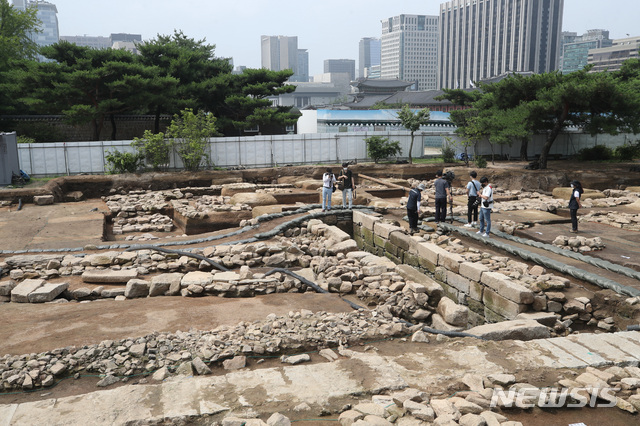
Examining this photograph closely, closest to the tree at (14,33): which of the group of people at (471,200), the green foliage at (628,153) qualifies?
the group of people at (471,200)

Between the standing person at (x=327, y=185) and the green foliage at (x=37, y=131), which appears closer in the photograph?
the standing person at (x=327, y=185)

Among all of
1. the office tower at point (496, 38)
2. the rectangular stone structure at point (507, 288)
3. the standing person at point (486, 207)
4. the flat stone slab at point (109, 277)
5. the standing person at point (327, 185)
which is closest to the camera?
the rectangular stone structure at point (507, 288)

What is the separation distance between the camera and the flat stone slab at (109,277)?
8250 millimetres

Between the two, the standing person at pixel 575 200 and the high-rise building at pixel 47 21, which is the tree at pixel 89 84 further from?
the high-rise building at pixel 47 21

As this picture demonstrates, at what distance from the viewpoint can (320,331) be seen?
18.9 ft

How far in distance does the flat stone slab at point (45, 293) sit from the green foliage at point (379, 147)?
18636 millimetres

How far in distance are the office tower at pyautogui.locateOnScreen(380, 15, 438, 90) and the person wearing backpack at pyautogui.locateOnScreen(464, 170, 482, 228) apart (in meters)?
120

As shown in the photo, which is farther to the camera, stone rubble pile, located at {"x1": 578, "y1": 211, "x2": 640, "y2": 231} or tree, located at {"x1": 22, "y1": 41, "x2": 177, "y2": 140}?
tree, located at {"x1": 22, "y1": 41, "x2": 177, "y2": 140}

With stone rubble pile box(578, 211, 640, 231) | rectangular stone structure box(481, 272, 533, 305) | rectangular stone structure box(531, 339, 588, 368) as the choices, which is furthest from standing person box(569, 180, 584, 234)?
rectangular stone structure box(531, 339, 588, 368)

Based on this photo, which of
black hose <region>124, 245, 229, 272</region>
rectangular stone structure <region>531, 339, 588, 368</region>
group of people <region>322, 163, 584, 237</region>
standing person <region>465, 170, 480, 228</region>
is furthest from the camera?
standing person <region>465, 170, 480, 228</region>

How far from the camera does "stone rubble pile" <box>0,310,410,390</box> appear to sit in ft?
16.0

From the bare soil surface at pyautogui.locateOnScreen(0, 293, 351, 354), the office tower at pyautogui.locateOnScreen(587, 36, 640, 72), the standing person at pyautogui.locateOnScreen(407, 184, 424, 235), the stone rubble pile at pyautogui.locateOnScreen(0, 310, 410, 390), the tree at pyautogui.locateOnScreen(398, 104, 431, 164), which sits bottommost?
the bare soil surface at pyautogui.locateOnScreen(0, 293, 351, 354)

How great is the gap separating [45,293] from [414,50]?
132877mm

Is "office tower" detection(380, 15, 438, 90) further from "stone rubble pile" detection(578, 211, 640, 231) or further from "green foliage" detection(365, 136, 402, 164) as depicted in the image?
"stone rubble pile" detection(578, 211, 640, 231)
